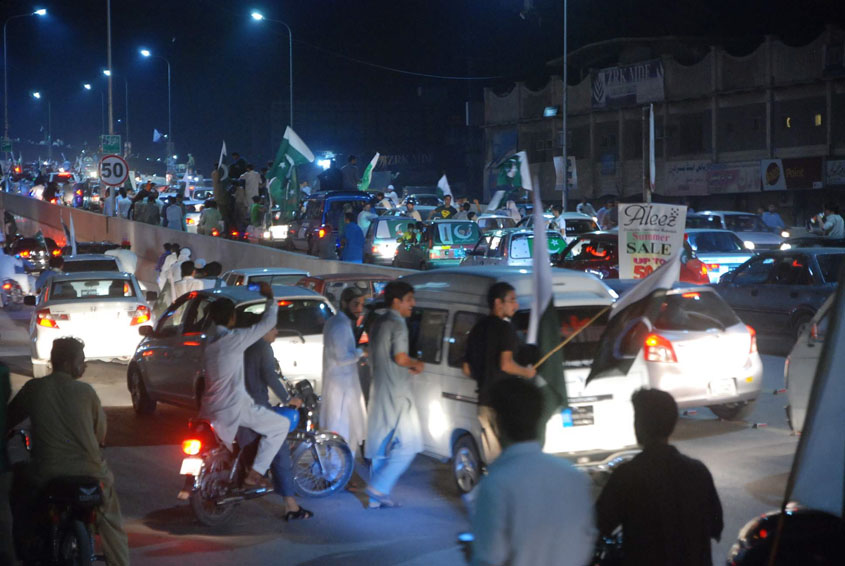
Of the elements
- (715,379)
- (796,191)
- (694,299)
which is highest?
(796,191)

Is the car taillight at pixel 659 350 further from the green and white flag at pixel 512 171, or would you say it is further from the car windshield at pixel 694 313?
the green and white flag at pixel 512 171

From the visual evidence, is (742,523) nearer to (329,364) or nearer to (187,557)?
(329,364)

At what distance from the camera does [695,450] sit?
10.5m

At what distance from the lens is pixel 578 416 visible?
8.45 meters

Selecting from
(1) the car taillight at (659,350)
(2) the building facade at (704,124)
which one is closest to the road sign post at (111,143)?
(2) the building facade at (704,124)

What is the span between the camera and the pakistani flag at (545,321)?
276 inches

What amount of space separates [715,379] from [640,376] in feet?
8.45

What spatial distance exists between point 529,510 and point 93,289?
555 inches

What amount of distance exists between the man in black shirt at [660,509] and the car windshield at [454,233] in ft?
77.1

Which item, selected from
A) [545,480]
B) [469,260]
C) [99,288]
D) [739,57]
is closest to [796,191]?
[739,57]

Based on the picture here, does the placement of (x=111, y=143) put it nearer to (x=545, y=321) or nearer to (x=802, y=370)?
(x=802, y=370)

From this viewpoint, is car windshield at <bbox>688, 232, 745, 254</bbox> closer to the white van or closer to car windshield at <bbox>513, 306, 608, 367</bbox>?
the white van

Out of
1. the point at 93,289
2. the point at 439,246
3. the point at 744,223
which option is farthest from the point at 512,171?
the point at 93,289

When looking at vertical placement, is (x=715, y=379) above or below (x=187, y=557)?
above
